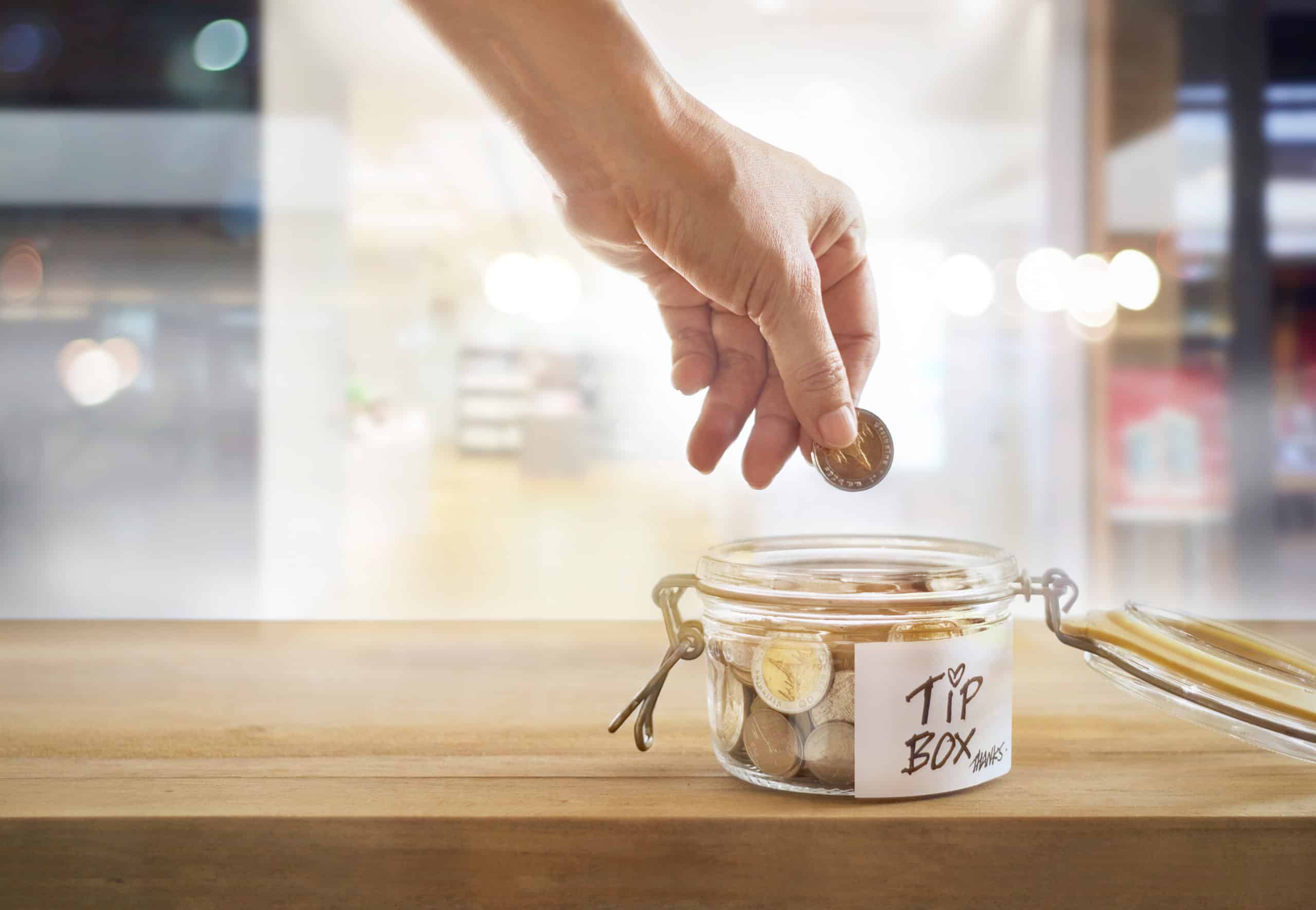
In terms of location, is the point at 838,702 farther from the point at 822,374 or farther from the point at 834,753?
the point at 822,374

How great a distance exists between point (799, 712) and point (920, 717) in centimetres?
5

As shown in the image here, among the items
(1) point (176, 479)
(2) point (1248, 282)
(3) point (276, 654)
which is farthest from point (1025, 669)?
(1) point (176, 479)

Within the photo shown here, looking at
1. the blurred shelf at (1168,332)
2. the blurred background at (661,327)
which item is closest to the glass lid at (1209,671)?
the blurred background at (661,327)

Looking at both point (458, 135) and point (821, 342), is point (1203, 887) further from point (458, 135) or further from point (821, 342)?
point (458, 135)

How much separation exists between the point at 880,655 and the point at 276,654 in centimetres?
49

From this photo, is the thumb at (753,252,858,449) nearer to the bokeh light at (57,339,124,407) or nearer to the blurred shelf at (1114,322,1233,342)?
the blurred shelf at (1114,322,1233,342)

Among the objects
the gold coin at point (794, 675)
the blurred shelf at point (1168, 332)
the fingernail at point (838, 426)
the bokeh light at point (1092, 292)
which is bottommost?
the gold coin at point (794, 675)

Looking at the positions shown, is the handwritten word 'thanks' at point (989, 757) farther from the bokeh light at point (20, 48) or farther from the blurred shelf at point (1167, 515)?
the bokeh light at point (20, 48)

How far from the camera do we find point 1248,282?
2.94 meters

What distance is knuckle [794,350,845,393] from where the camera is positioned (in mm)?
561

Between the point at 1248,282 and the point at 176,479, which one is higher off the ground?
the point at 1248,282

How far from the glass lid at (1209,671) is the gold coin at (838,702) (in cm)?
11

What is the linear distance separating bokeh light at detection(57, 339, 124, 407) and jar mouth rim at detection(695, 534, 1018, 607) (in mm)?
3966

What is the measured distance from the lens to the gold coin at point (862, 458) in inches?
25.9
